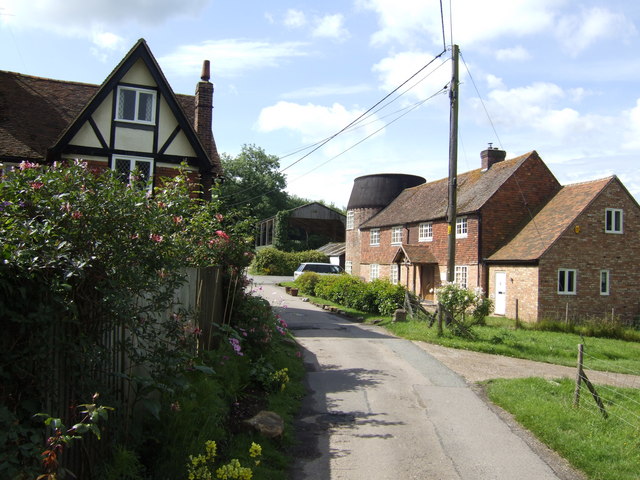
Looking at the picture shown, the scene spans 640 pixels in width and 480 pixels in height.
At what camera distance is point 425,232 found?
106 ft

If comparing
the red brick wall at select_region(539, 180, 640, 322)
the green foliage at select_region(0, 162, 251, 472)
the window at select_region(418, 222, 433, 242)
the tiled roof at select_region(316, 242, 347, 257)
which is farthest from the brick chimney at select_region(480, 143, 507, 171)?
the green foliage at select_region(0, 162, 251, 472)

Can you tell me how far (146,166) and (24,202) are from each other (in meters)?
13.6

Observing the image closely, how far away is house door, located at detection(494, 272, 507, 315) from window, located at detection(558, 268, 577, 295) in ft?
8.41

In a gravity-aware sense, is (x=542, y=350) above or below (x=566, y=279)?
below

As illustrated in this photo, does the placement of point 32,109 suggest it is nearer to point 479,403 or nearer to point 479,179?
point 479,403

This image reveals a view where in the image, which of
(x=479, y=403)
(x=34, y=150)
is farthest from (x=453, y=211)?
(x=34, y=150)

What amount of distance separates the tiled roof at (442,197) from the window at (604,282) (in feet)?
21.5

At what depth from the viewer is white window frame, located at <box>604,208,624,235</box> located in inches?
974

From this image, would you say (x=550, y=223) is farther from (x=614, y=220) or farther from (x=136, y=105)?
(x=136, y=105)

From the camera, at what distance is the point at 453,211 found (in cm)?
1705

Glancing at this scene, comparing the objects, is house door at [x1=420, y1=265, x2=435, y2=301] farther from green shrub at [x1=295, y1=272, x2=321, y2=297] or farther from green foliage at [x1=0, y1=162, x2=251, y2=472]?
green foliage at [x1=0, y1=162, x2=251, y2=472]

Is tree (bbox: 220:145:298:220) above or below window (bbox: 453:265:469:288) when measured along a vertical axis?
above

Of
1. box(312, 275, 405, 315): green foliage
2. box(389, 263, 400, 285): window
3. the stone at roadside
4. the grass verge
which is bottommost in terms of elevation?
the grass verge

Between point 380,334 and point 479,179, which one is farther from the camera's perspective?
point 479,179
